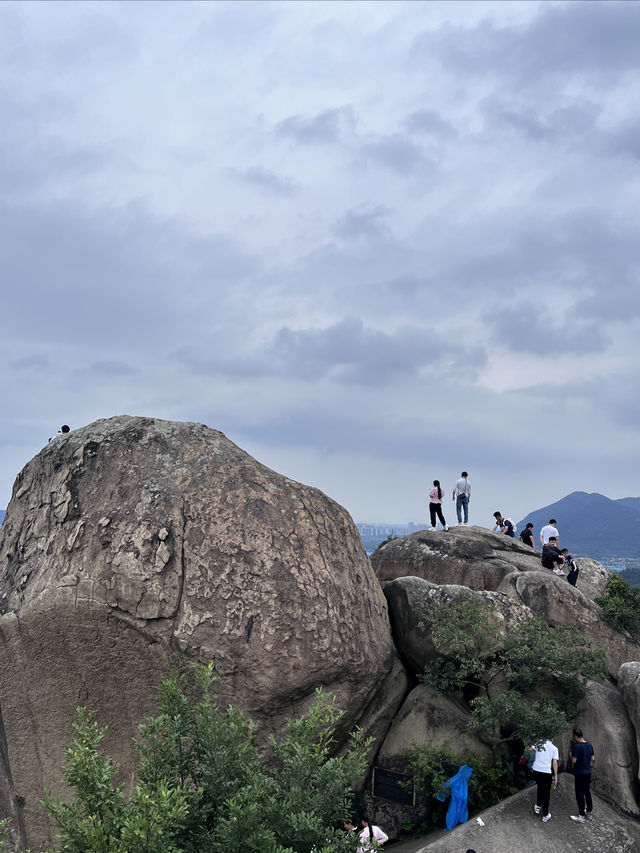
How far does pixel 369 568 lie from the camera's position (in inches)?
726

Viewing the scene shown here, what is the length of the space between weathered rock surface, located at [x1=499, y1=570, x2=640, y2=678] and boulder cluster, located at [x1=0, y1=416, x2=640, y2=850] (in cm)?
224

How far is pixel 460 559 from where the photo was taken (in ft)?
79.3

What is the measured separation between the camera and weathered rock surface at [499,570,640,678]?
67.8 feet

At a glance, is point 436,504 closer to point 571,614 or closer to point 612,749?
point 571,614

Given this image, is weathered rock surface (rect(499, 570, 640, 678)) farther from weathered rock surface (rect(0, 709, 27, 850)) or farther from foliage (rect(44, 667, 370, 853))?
weathered rock surface (rect(0, 709, 27, 850))

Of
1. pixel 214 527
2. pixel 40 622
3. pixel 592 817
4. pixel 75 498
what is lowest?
pixel 592 817

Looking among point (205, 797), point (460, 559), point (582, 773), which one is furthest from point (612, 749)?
point (205, 797)

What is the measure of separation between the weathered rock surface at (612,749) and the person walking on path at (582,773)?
1.23 metres

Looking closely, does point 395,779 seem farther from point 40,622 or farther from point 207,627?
point 40,622

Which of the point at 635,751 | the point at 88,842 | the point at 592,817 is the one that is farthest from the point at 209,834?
the point at 635,751

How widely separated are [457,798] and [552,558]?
10.4 metres

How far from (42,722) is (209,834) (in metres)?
8.87

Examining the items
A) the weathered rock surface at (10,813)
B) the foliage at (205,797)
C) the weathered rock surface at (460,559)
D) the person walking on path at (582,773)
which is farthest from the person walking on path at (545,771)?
the weathered rock surface at (10,813)

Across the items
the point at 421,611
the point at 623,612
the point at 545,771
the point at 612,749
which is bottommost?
the point at 612,749
